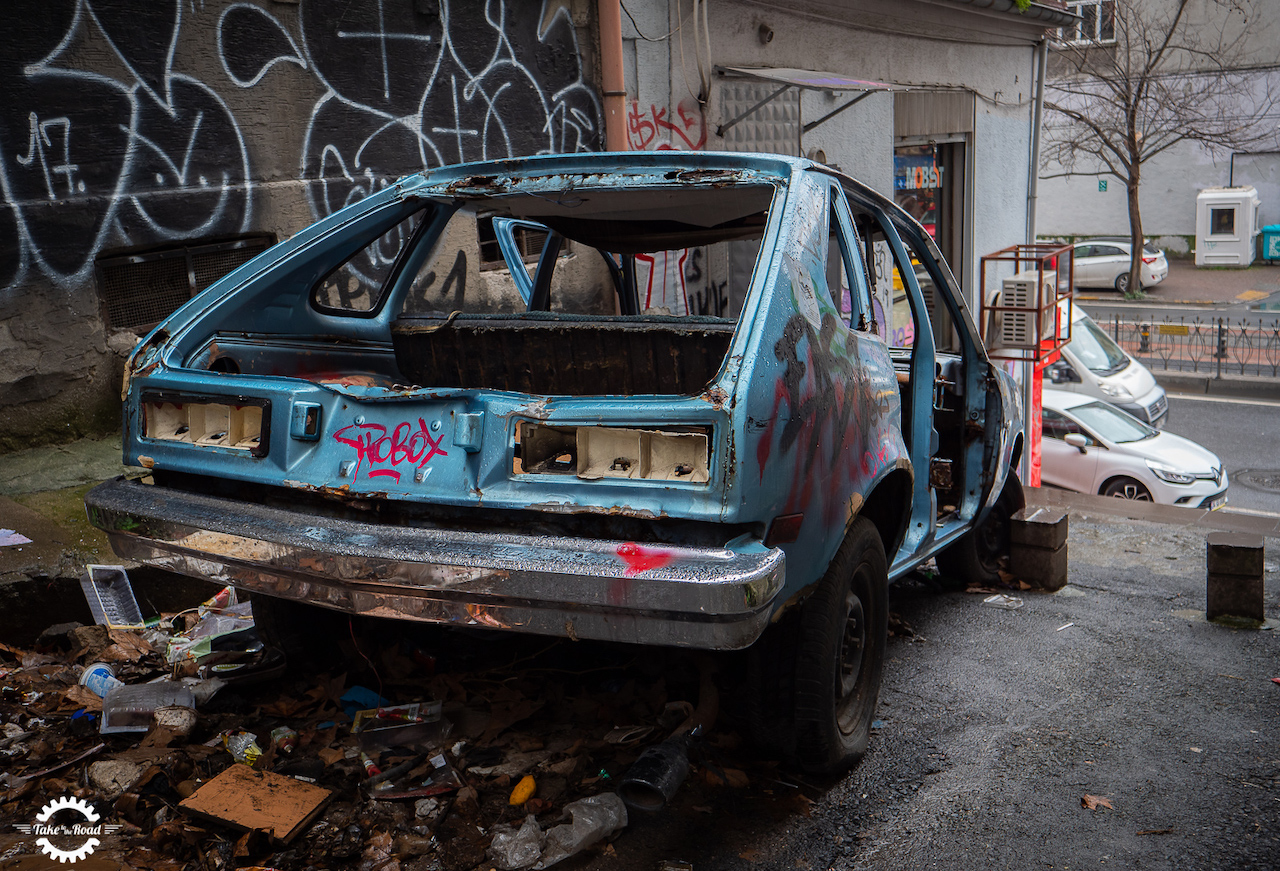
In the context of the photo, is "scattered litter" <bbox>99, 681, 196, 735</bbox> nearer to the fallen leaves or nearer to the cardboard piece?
the cardboard piece

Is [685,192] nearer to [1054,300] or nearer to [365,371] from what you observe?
[365,371]

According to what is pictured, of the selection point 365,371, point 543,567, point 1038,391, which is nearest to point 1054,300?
point 1038,391

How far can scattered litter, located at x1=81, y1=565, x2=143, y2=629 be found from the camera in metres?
4.21

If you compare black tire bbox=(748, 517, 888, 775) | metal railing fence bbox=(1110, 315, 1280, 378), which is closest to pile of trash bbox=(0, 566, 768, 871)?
black tire bbox=(748, 517, 888, 775)

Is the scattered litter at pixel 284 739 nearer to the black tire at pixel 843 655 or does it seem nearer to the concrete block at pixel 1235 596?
the black tire at pixel 843 655

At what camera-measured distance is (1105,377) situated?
14547 millimetres

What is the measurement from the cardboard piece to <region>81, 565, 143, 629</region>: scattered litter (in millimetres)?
1526

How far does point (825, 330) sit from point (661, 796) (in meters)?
1.43

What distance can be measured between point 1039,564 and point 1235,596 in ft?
3.25

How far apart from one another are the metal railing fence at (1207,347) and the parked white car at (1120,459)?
21.4 ft

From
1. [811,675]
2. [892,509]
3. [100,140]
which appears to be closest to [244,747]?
[811,675]

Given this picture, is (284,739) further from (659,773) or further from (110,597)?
(110,597)

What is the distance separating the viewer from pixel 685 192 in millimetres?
3660
